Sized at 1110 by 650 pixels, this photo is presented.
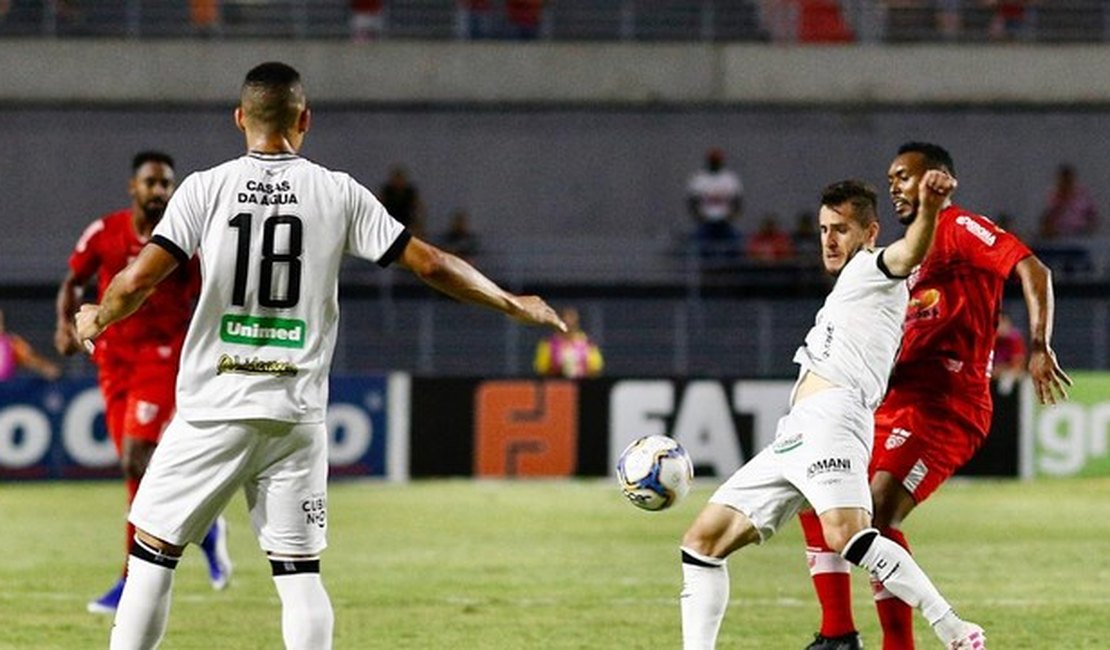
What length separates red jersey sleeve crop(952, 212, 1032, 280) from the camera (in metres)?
8.88

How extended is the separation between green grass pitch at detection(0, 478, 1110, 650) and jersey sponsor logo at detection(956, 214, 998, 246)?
1.98 meters

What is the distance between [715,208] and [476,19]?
462 cm

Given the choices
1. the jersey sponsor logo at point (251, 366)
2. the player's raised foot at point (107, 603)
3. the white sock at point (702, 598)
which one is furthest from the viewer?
the player's raised foot at point (107, 603)

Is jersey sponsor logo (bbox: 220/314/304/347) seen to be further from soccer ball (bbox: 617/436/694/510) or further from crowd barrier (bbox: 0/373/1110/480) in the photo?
crowd barrier (bbox: 0/373/1110/480)

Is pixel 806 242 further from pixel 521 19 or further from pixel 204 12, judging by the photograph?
pixel 204 12

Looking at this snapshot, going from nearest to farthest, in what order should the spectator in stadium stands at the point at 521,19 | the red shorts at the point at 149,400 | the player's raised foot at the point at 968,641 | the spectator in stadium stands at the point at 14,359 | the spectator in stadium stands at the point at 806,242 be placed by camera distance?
the player's raised foot at the point at 968,641 → the red shorts at the point at 149,400 → the spectator in stadium stands at the point at 14,359 → the spectator in stadium stands at the point at 806,242 → the spectator in stadium stands at the point at 521,19

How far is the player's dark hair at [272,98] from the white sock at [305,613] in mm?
Answer: 1464

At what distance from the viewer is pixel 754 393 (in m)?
22.2

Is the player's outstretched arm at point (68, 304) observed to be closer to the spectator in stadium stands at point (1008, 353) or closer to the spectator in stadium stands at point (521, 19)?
the spectator in stadium stands at point (1008, 353)

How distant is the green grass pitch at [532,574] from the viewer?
1029 cm

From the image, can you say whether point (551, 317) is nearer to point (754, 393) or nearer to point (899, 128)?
point (754, 393)

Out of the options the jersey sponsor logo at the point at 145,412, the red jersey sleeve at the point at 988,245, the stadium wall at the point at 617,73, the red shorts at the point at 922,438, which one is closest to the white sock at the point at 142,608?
the red shorts at the point at 922,438

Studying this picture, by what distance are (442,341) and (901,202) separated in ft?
62.9

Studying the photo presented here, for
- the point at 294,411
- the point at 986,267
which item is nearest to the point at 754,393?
the point at 986,267
